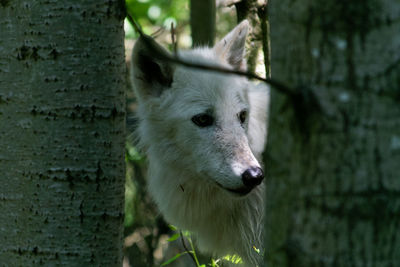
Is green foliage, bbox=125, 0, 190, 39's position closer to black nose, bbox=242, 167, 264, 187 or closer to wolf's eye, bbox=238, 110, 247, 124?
wolf's eye, bbox=238, 110, 247, 124

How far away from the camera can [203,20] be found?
619 cm

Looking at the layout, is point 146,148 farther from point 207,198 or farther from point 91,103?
point 91,103

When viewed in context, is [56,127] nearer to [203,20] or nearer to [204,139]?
[204,139]

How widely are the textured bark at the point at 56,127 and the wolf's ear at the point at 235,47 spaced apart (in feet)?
6.06

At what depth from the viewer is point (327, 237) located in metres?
1.14

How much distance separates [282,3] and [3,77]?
4.80ft

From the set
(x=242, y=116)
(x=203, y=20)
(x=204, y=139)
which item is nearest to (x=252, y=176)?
(x=204, y=139)

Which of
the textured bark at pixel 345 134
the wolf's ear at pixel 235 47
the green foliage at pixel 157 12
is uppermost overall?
the green foliage at pixel 157 12

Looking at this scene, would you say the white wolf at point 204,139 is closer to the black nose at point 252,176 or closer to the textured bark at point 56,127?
the black nose at point 252,176

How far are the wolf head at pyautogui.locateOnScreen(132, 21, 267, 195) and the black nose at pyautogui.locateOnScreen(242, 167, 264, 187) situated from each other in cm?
3

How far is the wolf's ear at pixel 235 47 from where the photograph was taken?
12.6ft

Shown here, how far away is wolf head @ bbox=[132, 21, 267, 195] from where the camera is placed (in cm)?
320

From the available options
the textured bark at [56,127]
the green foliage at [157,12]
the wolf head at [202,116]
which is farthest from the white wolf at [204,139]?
the green foliage at [157,12]

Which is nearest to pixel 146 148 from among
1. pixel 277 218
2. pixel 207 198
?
pixel 207 198
